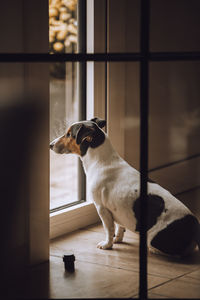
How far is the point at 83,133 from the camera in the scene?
1526mm

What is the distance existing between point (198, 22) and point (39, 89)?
0.71m

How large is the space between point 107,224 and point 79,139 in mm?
271

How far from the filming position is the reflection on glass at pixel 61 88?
Result: 4.92 ft

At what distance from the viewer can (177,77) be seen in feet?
6.17

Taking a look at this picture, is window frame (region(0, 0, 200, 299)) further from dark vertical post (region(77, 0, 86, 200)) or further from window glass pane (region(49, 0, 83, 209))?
dark vertical post (region(77, 0, 86, 200))

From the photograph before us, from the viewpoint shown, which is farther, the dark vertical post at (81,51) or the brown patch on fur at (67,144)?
the dark vertical post at (81,51)

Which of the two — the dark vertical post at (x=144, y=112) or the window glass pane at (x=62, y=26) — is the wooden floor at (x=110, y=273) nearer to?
the dark vertical post at (x=144, y=112)

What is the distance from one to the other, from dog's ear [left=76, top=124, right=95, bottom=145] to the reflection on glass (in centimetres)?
7

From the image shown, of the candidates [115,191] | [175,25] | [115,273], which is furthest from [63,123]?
[175,25]

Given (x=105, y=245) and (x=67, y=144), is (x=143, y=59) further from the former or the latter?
(x=105, y=245)

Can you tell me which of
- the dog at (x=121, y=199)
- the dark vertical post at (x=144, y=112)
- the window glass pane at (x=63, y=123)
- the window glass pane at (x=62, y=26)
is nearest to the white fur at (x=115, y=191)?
the dog at (x=121, y=199)

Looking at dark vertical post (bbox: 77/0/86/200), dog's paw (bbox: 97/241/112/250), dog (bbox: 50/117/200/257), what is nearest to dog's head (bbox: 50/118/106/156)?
dog (bbox: 50/117/200/257)

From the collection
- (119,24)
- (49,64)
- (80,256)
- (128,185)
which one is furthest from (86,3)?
(80,256)

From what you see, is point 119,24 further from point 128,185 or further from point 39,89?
point 128,185
